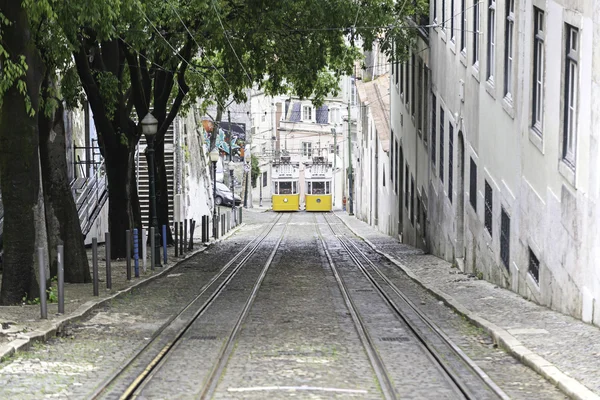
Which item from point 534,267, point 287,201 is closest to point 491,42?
point 534,267

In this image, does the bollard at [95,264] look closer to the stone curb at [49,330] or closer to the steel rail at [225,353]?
the stone curb at [49,330]

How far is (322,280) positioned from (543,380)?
10770 millimetres

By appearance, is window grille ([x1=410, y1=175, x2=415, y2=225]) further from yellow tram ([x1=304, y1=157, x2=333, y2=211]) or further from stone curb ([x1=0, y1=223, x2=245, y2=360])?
yellow tram ([x1=304, y1=157, x2=333, y2=211])

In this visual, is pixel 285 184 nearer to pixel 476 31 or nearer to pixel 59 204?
pixel 476 31

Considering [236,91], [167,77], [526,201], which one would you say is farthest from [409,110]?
[526,201]

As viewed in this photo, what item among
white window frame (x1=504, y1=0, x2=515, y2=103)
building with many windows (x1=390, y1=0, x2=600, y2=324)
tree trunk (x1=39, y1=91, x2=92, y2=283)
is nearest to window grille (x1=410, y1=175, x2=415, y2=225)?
building with many windows (x1=390, y1=0, x2=600, y2=324)

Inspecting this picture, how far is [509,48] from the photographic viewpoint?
56.1 ft

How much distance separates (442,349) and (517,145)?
19.8 ft

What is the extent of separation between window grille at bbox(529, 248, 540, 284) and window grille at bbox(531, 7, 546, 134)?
5.99ft

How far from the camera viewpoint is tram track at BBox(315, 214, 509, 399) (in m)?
8.58

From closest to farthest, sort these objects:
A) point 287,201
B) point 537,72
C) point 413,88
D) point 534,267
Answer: point 534,267 → point 537,72 → point 413,88 → point 287,201

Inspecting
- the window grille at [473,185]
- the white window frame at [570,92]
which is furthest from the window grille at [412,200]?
the white window frame at [570,92]

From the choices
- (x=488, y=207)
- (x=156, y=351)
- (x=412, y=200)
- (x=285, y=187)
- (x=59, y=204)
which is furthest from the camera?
(x=285, y=187)

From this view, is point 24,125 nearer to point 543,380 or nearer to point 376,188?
point 543,380
